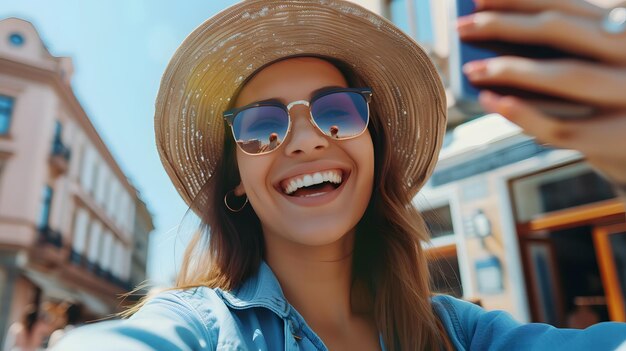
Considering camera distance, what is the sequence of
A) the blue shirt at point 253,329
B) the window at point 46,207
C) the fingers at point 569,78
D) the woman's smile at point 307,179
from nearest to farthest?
the fingers at point 569,78 → the blue shirt at point 253,329 → the woman's smile at point 307,179 → the window at point 46,207

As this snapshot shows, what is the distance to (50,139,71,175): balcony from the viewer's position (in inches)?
687

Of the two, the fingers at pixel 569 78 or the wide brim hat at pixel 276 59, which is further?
the wide brim hat at pixel 276 59

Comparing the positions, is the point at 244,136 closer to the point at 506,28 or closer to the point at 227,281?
the point at 227,281

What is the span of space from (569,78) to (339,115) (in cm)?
88

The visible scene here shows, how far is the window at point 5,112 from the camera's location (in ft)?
53.1

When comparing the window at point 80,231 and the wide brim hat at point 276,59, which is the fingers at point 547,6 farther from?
the window at point 80,231

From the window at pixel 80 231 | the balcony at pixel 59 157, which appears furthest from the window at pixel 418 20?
the window at pixel 80 231

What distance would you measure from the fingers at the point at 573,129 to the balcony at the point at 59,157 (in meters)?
19.2

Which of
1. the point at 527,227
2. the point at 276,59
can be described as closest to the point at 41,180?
the point at 527,227

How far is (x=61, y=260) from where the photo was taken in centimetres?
1798

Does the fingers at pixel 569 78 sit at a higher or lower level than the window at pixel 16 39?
lower

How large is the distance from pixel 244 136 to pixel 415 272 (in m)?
0.65

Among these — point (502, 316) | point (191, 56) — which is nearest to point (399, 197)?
point (502, 316)

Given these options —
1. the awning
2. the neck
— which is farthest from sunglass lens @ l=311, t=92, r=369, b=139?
the awning
